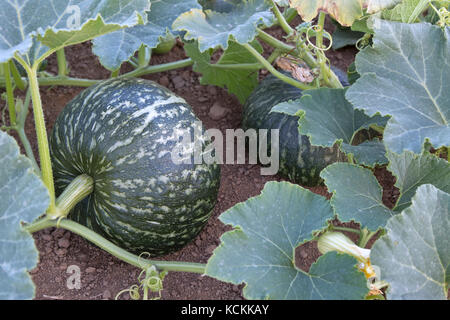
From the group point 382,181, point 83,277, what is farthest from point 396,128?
point 83,277

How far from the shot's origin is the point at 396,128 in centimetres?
173

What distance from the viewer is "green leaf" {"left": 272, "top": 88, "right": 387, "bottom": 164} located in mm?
1958

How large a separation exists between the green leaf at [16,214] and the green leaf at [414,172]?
108 cm

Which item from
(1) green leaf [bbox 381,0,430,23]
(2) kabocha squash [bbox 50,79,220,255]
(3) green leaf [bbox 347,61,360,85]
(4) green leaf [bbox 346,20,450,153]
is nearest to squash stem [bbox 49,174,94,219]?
(2) kabocha squash [bbox 50,79,220,255]

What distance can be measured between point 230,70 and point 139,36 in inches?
23.6

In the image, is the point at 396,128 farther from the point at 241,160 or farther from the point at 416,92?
the point at 241,160

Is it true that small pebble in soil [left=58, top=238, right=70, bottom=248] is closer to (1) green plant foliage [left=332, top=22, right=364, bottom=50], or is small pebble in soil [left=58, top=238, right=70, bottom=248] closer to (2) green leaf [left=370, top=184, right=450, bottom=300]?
(2) green leaf [left=370, top=184, right=450, bottom=300]

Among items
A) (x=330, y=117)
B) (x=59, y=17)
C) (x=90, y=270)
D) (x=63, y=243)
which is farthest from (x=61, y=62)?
(x=330, y=117)

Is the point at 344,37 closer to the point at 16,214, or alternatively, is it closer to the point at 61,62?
the point at 61,62

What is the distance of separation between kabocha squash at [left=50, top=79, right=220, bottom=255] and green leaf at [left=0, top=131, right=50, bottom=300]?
39 centimetres

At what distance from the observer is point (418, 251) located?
1538mm

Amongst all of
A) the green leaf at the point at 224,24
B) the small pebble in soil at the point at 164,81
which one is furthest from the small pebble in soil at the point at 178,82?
the green leaf at the point at 224,24

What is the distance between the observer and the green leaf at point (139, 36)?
6.85ft

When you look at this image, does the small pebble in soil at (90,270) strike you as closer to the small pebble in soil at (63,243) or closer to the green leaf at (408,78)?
the small pebble in soil at (63,243)
